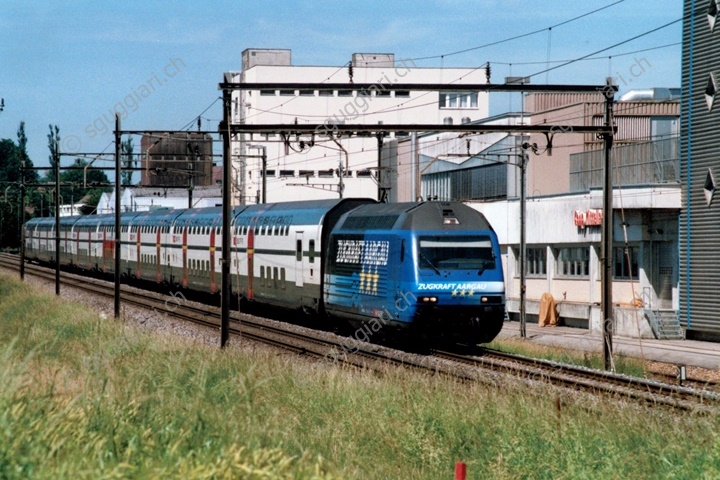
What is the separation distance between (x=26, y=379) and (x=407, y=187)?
5619cm

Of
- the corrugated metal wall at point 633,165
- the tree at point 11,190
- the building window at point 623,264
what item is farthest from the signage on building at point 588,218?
the tree at point 11,190

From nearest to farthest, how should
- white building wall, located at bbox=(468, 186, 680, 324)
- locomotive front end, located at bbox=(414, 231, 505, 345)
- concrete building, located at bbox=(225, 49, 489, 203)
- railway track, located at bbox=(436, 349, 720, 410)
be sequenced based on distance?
railway track, located at bbox=(436, 349, 720, 410)
locomotive front end, located at bbox=(414, 231, 505, 345)
white building wall, located at bbox=(468, 186, 680, 324)
concrete building, located at bbox=(225, 49, 489, 203)

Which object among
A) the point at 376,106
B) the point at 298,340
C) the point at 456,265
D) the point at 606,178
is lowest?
the point at 298,340

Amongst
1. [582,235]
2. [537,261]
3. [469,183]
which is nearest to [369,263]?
[582,235]

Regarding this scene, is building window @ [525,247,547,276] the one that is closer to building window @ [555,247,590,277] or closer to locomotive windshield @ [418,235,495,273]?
building window @ [555,247,590,277]

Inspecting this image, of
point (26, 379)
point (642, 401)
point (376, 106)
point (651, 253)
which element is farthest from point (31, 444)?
point (376, 106)

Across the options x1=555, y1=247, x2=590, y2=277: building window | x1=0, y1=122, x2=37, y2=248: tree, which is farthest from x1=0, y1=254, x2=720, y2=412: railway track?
x1=0, y1=122, x2=37, y2=248: tree

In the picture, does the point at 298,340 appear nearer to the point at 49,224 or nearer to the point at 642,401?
the point at 642,401

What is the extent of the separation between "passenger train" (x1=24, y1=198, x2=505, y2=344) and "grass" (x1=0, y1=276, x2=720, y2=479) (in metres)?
5.00

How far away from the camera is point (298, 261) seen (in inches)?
1125

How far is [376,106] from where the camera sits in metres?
106

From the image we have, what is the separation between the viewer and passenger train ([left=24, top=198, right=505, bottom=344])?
2194 centimetres

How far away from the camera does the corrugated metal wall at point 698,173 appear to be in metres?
31.5

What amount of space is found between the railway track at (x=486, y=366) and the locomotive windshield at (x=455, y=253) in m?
1.96
